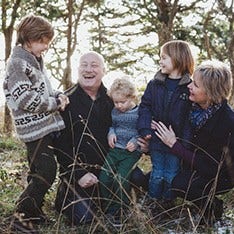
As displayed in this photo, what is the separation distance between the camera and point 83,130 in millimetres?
5367

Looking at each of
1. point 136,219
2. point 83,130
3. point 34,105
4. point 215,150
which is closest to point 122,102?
point 83,130

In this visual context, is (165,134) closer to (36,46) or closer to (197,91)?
(197,91)

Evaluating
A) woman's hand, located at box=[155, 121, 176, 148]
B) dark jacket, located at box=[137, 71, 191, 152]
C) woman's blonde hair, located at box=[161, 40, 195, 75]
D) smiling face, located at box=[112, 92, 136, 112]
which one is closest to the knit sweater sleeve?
smiling face, located at box=[112, 92, 136, 112]

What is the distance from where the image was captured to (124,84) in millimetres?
5184

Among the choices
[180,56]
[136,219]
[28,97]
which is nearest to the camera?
[136,219]

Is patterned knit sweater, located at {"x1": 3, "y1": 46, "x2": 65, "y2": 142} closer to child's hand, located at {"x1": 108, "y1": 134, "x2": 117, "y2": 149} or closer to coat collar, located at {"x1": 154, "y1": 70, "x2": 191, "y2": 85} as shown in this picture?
child's hand, located at {"x1": 108, "y1": 134, "x2": 117, "y2": 149}

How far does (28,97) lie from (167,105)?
1.17 meters

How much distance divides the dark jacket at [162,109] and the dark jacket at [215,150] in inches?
6.8

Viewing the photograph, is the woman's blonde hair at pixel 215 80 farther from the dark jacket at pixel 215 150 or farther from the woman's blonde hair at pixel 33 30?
the woman's blonde hair at pixel 33 30

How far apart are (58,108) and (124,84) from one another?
0.60 meters

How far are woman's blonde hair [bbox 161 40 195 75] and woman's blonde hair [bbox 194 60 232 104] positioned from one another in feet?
0.63

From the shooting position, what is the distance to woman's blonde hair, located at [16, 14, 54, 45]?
16.2 ft

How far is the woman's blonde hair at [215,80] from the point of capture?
4867 millimetres

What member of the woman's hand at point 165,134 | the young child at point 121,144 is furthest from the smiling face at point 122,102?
the woman's hand at point 165,134
